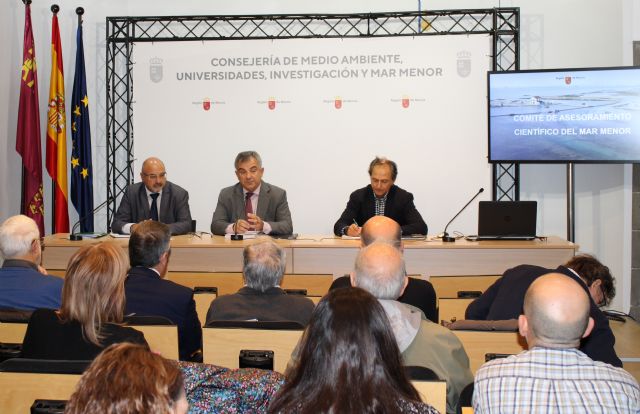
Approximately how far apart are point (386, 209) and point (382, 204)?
60mm

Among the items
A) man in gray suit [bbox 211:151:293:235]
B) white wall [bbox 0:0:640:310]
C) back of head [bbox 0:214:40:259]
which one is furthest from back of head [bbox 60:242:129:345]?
white wall [bbox 0:0:640:310]

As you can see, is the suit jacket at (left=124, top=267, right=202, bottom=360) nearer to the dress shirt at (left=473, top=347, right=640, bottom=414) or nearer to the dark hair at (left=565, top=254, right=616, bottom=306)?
the dress shirt at (left=473, top=347, right=640, bottom=414)

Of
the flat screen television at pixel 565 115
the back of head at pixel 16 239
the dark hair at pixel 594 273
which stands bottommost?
the dark hair at pixel 594 273

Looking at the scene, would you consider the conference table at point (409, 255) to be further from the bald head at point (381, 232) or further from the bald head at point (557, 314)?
the bald head at point (557, 314)

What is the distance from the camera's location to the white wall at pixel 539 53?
7.15 meters

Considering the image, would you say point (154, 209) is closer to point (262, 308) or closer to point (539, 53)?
point (262, 308)

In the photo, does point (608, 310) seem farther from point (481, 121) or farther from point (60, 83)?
point (60, 83)

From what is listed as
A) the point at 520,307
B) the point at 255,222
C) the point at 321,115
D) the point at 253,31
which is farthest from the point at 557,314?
the point at 253,31

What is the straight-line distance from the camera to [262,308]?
3408 mm

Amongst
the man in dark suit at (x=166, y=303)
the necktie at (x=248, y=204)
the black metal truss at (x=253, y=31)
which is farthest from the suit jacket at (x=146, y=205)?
the man in dark suit at (x=166, y=303)

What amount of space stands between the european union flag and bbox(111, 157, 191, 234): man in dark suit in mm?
1144

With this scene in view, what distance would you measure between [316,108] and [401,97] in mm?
809

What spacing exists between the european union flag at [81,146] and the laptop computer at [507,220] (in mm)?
3772

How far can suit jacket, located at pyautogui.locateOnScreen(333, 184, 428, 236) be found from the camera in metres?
6.28
